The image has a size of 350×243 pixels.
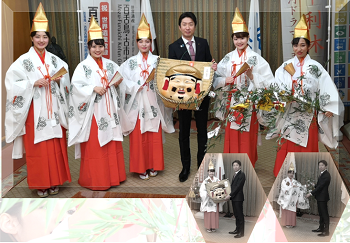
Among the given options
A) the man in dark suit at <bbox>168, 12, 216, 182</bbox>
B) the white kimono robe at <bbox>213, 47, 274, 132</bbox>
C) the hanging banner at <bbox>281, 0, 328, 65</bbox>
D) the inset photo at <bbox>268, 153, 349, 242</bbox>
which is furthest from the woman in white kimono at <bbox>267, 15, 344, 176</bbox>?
the hanging banner at <bbox>281, 0, 328, 65</bbox>

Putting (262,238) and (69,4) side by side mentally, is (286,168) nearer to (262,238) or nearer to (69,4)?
(262,238)

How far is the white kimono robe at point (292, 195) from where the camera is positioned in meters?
3.16

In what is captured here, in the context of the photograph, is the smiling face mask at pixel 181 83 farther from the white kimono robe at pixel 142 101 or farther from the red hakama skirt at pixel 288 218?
the red hakama skirt at pixel 288 218

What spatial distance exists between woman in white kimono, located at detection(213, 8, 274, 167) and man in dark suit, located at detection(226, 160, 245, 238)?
732 millimetres

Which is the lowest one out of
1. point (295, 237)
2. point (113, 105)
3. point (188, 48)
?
point (295, 237)

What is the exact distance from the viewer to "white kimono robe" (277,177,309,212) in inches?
124

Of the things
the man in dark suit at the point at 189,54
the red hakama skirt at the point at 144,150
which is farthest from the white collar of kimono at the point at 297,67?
the red hakama skirt at the point at 144,150

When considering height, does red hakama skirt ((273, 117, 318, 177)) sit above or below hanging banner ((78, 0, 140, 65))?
below

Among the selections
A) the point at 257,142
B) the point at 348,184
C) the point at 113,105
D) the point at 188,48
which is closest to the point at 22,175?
the point at 113,105

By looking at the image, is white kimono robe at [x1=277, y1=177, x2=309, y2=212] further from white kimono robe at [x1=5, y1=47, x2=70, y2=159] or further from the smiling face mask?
white kimono robe at [x1=5, y1=47, x2=70, y2=159]

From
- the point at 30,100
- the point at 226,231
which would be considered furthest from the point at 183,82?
the point at 30,100

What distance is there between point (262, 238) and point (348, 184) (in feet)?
Result: 4.83

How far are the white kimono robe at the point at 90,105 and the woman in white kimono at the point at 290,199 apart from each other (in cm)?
180

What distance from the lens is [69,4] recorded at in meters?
6.46
